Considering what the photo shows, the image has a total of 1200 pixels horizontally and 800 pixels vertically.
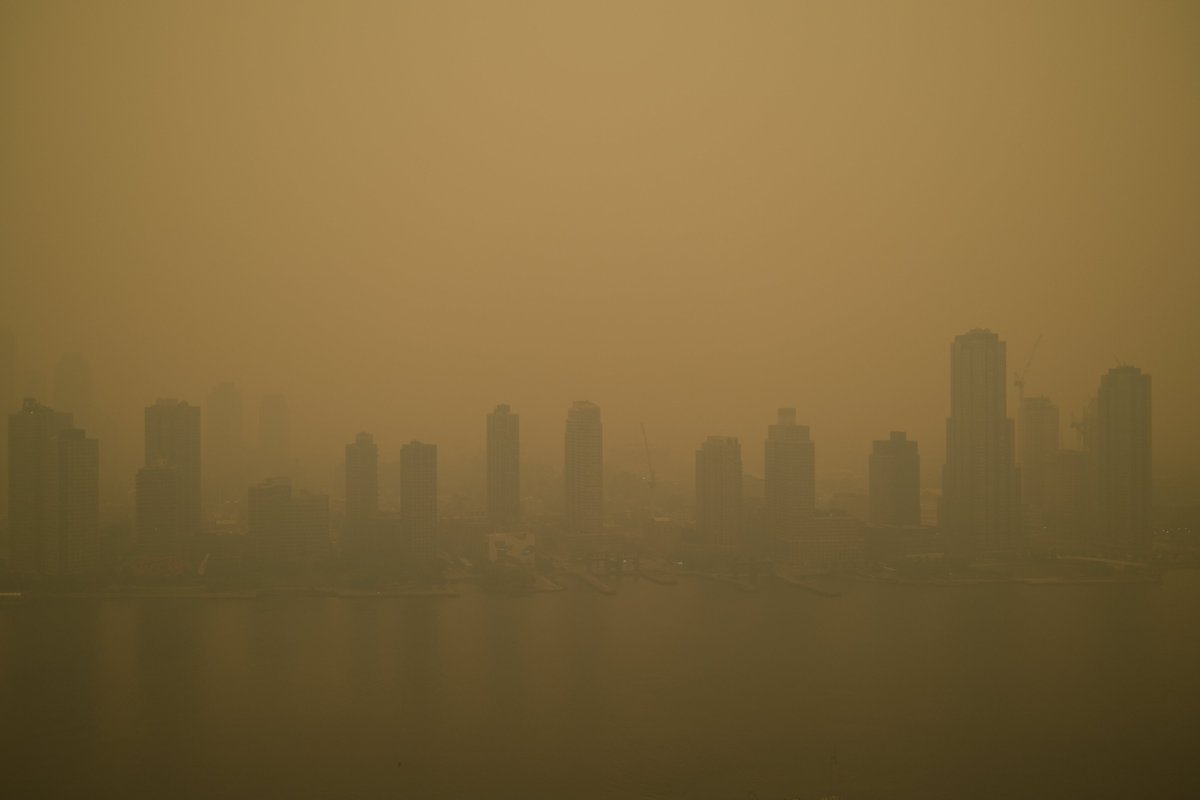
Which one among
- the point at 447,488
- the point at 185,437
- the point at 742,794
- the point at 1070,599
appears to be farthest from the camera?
the point at 447,488

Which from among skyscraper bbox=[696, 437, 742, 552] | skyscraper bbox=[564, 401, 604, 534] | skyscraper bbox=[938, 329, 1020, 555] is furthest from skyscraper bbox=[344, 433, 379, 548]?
skyscraper bbox=[938, 329, 1020, 555]

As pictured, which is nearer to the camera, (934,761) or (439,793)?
(439,793)

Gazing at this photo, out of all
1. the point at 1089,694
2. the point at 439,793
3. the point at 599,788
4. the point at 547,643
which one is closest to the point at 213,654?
the point at 547,643

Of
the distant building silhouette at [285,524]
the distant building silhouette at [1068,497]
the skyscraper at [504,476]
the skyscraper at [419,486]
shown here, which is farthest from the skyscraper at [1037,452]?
the distant building silhouette at [285,524]

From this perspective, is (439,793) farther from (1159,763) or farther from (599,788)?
(1159,763)

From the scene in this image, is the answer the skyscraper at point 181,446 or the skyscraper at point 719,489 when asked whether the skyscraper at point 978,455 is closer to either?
the skyscraper at point 719,489

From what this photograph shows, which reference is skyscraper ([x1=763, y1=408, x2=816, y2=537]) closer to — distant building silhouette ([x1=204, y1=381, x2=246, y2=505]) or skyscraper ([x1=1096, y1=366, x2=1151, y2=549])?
skyscraper ([x1=1096, y1=366, x2=1151, y2=549])
